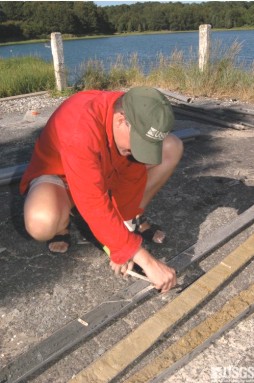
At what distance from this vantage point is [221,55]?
872cm

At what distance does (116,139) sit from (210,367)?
4.02 feet

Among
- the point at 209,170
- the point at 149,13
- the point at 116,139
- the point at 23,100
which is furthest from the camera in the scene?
the point at 149,13

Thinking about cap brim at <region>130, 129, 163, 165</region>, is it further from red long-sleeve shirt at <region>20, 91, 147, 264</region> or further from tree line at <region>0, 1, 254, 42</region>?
tree line at <region>0, 1, 254, 42</region>

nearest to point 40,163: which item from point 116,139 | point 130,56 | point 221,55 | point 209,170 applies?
point 116,139

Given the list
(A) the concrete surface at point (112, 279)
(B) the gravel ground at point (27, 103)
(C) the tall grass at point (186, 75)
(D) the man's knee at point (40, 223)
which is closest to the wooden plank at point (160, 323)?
(A) the concrete surface at point (112, 279)

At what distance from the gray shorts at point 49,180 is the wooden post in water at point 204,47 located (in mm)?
6841

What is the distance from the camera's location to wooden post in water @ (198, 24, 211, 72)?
875cm

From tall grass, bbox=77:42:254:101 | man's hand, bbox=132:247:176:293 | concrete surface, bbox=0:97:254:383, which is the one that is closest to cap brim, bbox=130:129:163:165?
man's hand, bbox=132:247:176:293

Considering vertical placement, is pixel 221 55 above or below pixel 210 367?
above

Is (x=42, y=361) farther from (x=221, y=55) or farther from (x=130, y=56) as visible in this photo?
(x=130, y=56)

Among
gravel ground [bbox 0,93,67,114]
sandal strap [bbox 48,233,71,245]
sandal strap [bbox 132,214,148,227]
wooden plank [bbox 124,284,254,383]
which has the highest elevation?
sandal strap [bbox 132,214,148,227]

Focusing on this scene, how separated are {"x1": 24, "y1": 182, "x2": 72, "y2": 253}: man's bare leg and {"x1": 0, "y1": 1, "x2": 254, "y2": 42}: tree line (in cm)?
3070

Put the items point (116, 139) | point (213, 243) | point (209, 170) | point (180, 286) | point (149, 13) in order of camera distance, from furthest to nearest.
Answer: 1. point (149, 13)
2. point (209, 170)
3. point (213, 243)
4. point (180, 286)
5. point (116, 139)

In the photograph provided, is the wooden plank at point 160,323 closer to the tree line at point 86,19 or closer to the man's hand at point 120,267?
the man's hand at point 120,267
